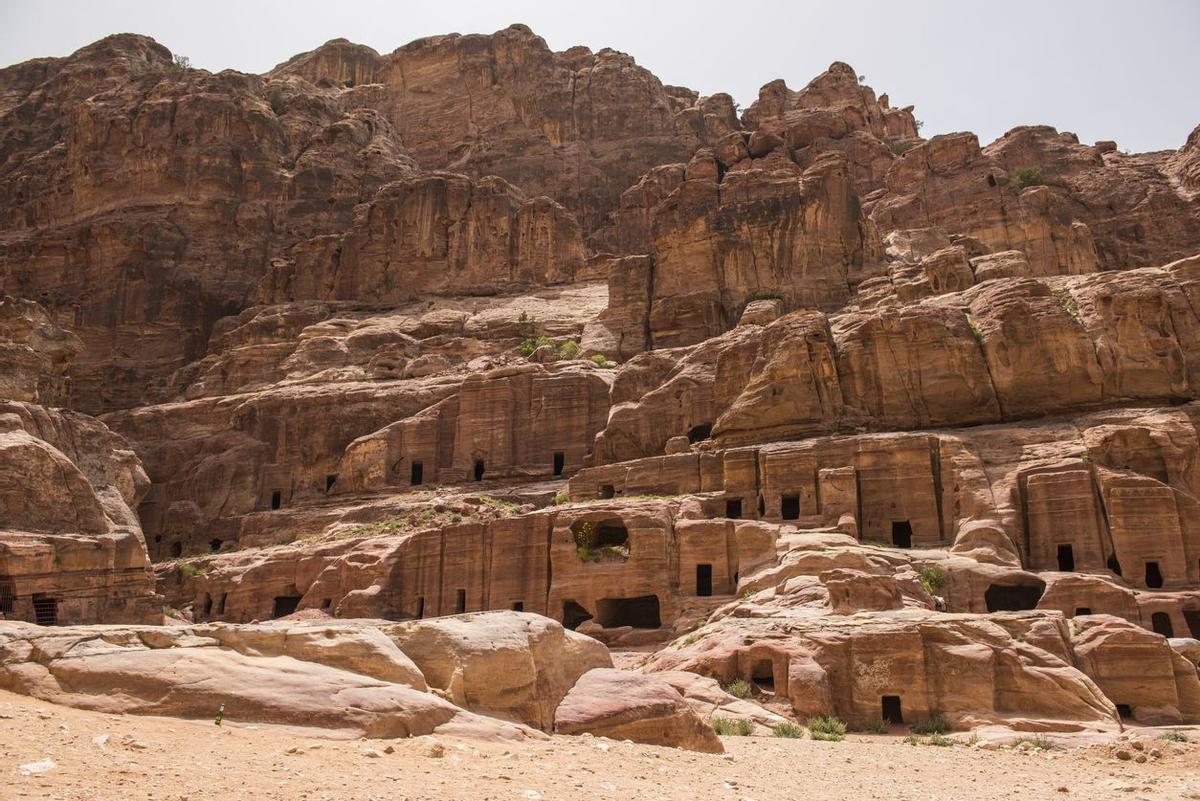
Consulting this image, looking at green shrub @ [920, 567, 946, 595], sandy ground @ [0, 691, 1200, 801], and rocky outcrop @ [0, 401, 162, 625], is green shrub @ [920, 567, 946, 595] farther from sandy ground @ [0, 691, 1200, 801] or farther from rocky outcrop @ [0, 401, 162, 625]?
rocky outcrop @ [0, 401, 162, 625]

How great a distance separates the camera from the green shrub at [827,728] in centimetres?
2378

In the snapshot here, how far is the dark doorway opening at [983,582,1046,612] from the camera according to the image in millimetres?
35438

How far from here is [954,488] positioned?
39688mm

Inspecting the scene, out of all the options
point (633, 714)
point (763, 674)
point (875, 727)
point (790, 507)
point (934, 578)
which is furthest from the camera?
point (790, 507)

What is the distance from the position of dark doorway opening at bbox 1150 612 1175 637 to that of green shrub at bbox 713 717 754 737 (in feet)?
56.1

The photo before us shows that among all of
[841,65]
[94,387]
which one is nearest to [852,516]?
[94,387]

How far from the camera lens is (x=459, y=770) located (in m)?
13.4

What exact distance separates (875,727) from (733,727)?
4251 millimetres

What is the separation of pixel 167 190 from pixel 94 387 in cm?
2198

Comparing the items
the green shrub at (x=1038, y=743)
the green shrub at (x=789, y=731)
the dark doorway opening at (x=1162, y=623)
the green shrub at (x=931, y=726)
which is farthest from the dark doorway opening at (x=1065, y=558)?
the green shrub at (x=789, y=731)

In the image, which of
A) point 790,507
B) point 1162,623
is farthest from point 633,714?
point 790,507

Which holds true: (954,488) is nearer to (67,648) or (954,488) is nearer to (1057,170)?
(67,648)

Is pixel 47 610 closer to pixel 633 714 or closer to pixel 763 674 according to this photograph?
pixel 763 674

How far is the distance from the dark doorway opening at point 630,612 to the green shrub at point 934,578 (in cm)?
1035
